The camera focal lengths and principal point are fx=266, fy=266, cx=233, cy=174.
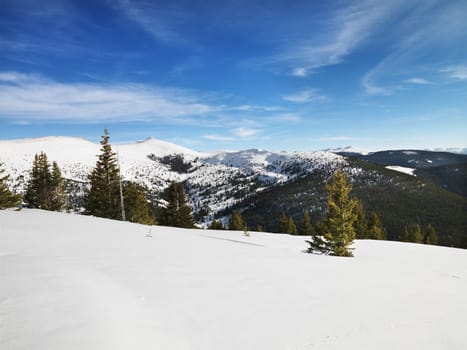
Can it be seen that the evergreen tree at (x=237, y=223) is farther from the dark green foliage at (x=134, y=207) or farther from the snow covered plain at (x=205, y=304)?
the snow covered plain at (x=205, y=304)

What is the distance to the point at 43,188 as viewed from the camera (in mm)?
39031

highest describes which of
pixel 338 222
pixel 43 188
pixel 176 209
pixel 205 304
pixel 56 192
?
pixel 43 188

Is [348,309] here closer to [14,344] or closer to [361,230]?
[14,344]

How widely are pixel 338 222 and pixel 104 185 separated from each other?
92.8 ft

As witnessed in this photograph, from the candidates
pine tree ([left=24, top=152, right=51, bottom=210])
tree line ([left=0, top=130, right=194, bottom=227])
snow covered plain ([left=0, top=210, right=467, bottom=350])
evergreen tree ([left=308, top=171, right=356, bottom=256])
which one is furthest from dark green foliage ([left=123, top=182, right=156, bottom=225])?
snow covered plain ([left=0, top=210, right=467, bottom=350])

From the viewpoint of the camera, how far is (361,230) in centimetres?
4922

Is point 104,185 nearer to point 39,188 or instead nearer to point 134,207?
point 134,207

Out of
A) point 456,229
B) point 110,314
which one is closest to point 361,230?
point 110,314

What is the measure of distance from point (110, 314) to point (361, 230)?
171 feet

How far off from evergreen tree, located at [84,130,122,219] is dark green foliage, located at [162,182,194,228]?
9.08 metres

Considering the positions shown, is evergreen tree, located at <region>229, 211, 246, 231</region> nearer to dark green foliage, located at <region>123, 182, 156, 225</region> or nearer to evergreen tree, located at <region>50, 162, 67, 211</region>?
dark green foliage, located at <region>123, 182, 156, 225</region>

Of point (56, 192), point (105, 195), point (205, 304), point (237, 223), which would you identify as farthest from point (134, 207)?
point (205, 304)

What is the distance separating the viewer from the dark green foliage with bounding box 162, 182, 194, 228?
1670 inches

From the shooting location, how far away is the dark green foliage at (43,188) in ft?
127
